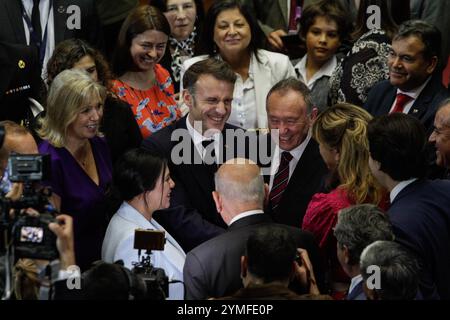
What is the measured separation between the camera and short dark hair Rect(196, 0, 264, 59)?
19.2 ft

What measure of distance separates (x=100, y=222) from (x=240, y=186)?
880 millimetres

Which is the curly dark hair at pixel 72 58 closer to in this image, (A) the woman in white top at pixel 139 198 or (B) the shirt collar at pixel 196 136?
(B) the shirt collar at pixel 196 136

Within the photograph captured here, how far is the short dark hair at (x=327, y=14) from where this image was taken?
600 centimetres

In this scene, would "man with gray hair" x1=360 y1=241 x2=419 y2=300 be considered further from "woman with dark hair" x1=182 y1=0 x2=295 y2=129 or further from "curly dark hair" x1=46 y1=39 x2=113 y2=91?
"woman with dark hair" x1=182 y1=0 x2=295 y2=129

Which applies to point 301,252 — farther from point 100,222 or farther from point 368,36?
point 368,36

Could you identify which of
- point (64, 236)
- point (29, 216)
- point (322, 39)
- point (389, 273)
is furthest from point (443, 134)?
point (29, 216)

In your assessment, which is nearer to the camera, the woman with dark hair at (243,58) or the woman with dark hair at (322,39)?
the woman with dark hair at (243,58)

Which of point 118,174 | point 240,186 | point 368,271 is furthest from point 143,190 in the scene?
point 368,271

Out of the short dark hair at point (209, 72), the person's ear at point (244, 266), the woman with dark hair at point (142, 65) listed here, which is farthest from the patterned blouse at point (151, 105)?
the person's ear at point (244, 266)

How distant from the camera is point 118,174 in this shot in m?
4.40

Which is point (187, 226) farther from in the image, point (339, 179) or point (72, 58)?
point (72, 58)

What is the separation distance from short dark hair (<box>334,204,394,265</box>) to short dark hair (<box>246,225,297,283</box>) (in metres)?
0.24

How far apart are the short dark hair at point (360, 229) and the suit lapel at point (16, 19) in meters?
2.47

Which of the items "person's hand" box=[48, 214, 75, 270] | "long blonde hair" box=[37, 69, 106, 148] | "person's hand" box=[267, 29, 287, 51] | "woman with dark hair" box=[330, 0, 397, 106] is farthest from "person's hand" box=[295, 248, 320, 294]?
"person's hand" box=[267, 29, 287, 51]
